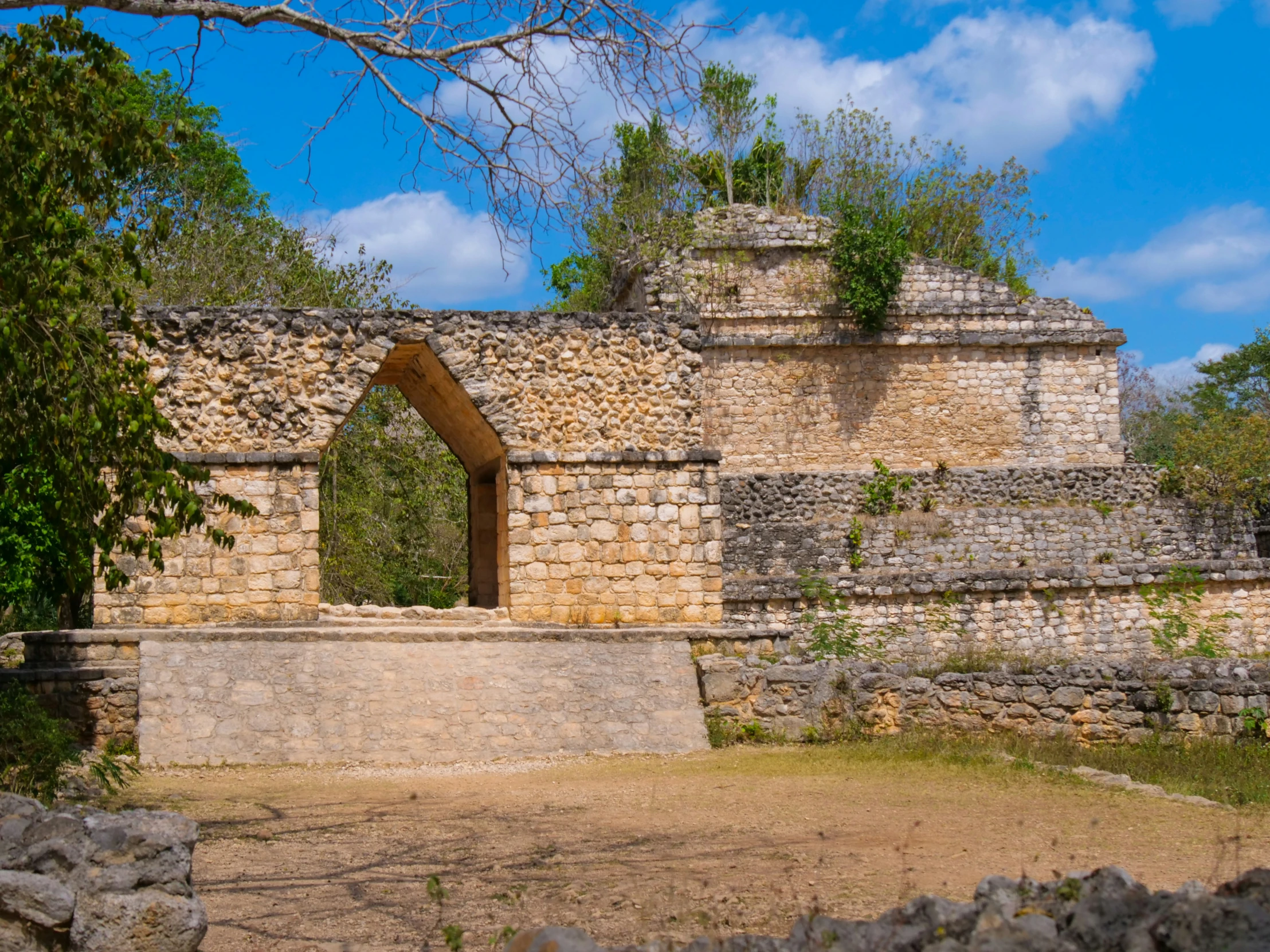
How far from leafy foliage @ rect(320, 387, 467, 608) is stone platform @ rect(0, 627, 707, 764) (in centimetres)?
888

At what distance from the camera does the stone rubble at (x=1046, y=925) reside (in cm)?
303

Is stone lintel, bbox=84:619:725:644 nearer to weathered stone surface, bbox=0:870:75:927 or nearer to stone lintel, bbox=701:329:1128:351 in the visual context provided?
weathered stone surface, bbox=0:870:75:927

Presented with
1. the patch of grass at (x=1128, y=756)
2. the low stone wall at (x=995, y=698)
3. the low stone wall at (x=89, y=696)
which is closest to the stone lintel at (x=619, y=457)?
the low stone wall at (x=995, y=698)

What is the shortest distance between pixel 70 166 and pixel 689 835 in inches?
197

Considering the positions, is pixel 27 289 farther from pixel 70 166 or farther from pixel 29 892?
pixel 29 892

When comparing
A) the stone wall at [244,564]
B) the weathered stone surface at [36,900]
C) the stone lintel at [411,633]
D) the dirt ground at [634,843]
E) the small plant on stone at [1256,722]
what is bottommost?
the dirt ground at [634,843]

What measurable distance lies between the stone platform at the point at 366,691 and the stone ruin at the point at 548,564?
3 centimetres

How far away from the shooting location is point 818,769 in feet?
29.2

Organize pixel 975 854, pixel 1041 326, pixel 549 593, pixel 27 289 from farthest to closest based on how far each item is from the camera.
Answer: pixel 1041 326 < pixel 549 593 < pixel 27 289 < pixel 975 854

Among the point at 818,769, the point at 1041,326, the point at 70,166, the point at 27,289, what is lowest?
the point at 818,769

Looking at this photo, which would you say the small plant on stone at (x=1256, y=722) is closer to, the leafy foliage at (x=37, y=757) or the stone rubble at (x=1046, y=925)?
the stone rubble at (x=1046, y=925)

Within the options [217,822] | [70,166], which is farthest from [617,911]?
[70,166]

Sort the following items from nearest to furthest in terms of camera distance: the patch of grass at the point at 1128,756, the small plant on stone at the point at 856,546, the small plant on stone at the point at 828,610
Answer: the patch of grass at the point at 1128,756 → the small plant on stone at the point at 828,610 → the small plant on stone at the point at 856,546

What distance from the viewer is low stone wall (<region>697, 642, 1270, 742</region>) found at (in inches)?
386
